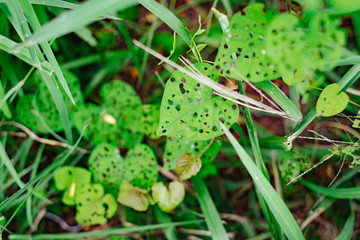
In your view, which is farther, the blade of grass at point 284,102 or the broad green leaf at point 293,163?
the broad green leaf at point 293,163

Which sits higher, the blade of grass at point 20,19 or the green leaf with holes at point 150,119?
the blade of grass at point 20,19

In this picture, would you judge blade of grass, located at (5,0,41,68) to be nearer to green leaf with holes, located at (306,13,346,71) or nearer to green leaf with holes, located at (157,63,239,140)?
green leaf with holes, located at (157,63,239,140)

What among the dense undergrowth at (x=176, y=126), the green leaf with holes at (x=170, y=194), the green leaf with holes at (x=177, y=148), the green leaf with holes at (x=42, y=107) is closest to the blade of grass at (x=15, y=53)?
the dense undergrowth at (x=176, y=126)

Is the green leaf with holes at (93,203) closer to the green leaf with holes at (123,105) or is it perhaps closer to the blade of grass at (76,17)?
the green leaf with holes at (123,105)

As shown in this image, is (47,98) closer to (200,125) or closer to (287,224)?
(200,125)

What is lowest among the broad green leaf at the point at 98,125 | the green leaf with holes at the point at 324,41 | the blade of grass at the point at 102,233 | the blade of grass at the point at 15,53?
the blade of grass at the point at 102,233

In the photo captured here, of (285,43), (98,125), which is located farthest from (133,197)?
(285,43)

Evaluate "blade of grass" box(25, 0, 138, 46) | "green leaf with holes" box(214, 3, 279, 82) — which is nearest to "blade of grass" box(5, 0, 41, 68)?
"blade of grass" box(25, 0, 138, 46)

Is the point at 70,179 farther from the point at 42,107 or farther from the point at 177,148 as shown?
the point at 177,148
